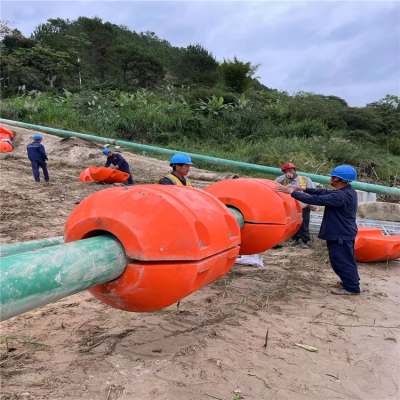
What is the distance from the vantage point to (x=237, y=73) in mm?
29156

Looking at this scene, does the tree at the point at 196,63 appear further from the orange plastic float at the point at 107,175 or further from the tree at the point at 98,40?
the orange plastic float at the point at 107,175

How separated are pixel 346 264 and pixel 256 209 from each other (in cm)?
191

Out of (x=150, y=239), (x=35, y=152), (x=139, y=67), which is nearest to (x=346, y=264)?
(x=150, y=239)

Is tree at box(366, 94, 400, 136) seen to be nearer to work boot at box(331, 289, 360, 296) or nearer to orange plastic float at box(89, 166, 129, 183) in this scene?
orange plastic float at box(89, 166, 129, 183)

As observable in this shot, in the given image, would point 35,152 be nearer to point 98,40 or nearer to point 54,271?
point 54,271

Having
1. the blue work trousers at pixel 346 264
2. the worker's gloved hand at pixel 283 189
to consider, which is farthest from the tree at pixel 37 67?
the worker's gloved hand at pixel 283 189

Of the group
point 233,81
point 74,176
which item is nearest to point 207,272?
point 74,176

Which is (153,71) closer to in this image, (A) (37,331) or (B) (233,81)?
(B) (233,81)

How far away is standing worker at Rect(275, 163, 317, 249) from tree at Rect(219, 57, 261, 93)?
79.7 feet

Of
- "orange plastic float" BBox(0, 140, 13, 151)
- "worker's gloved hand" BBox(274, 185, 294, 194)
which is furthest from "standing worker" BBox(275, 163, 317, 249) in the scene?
"orange plastic float" BBox(0, 140, 13, 151)

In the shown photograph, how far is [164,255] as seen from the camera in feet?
4.85

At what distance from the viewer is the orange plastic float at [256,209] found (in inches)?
101

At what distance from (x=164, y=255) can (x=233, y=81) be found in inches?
1164

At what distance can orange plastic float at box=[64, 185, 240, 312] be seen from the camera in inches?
57.9
